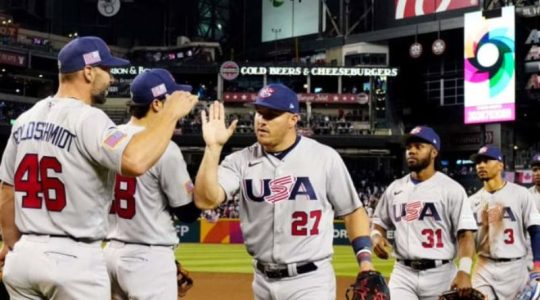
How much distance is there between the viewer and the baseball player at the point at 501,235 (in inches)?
258

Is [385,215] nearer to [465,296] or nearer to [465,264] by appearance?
[465,264]

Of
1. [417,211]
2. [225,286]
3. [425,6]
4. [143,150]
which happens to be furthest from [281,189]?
[425,6]

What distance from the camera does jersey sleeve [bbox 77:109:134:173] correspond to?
321 centimetres

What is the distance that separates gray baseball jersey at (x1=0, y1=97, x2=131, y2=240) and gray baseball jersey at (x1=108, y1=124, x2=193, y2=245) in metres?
0.93

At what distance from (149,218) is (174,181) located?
0.88 ft

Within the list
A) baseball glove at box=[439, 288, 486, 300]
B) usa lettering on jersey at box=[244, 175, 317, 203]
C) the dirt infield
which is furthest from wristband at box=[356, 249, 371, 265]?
the dirt infield

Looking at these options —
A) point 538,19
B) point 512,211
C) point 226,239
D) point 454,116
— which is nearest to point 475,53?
point 538,19

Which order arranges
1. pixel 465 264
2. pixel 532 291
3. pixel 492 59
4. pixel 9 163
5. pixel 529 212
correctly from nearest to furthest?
pixel 9 163
pixel 532 291
pixel 465 264
pixel 529 212
pixel 492 59

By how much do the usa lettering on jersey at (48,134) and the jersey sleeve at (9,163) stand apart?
13cm

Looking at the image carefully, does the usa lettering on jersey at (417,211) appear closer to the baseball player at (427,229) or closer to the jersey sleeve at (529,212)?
the baseball player at (427,229)

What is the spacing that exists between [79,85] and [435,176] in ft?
11.0

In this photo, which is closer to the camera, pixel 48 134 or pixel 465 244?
pixel 48 134

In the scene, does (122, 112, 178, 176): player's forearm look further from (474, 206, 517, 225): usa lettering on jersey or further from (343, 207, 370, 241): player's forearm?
(474, 206, 517, 225): usa lettering on jersey

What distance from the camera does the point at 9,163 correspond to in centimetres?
363
